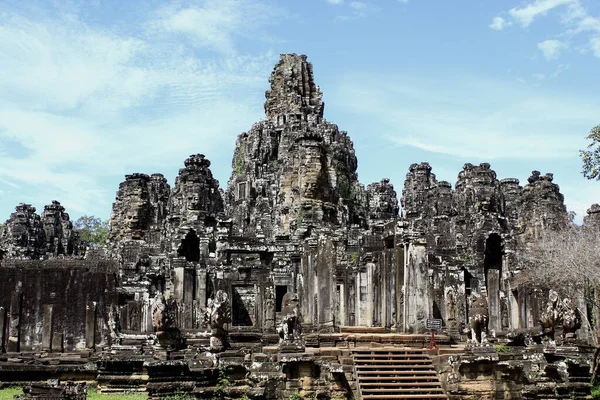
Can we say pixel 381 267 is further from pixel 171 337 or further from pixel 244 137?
pixel 244 137

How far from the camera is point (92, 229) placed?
3142 inches

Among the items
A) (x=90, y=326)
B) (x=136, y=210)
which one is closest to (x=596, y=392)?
(x=90, y=326)

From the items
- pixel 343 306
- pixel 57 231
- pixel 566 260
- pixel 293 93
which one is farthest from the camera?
pixel 293 93

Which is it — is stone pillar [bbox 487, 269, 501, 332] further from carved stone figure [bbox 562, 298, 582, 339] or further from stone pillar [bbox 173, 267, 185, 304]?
stone pillar [bbox 173, 267, 185, 304]

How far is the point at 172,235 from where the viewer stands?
128 feet

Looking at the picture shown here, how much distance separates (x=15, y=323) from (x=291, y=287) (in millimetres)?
11155

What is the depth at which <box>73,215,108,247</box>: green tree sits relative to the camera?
76812 millimetres

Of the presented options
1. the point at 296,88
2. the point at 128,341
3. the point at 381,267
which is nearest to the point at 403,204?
the point at 296,88

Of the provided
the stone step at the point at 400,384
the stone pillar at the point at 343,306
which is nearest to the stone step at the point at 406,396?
the stone step at the point at 400,384

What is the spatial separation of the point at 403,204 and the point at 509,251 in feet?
64.2

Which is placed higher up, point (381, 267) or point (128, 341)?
point (381, 267)

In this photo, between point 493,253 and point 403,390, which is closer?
point 403,390

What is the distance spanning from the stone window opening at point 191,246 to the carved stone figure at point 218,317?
693 inches

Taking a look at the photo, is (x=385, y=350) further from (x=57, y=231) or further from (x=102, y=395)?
(x=57, y=231)
